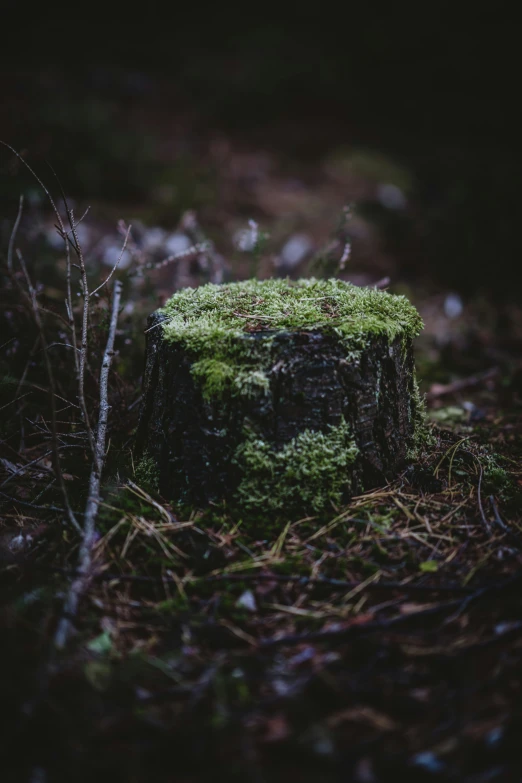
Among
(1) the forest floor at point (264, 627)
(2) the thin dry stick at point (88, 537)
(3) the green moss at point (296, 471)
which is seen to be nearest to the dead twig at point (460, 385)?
(1) the forest floor at point (264, 627)

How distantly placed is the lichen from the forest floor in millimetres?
625

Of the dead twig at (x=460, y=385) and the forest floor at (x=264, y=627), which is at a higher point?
the dead twig at (x=460, y=385)

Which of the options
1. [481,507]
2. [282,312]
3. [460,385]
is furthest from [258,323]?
[460,385]

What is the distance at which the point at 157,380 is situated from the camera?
7.06 feet

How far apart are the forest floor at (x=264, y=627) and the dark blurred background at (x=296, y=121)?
4.38 meters

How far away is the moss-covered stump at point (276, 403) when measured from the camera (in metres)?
1.91

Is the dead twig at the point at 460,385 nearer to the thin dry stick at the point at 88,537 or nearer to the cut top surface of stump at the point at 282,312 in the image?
the cut top surface of stump at the point at 282,312

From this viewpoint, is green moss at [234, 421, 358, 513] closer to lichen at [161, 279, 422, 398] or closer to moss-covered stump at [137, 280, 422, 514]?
moss-covered stump at [137, 280, 422, 514]

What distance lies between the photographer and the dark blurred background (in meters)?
6.27

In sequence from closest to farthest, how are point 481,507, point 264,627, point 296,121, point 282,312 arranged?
point 264,627
point 481,507
point 282,312
point 296,121

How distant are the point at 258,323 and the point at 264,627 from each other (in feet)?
4.05

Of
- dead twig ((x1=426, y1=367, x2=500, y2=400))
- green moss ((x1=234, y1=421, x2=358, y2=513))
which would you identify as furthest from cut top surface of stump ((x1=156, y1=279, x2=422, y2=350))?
dead twig ((x1=426, y1=367, x2=500, y2=400))

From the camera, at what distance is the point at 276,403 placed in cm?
193

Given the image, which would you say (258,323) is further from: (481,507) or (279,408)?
(481,507)
